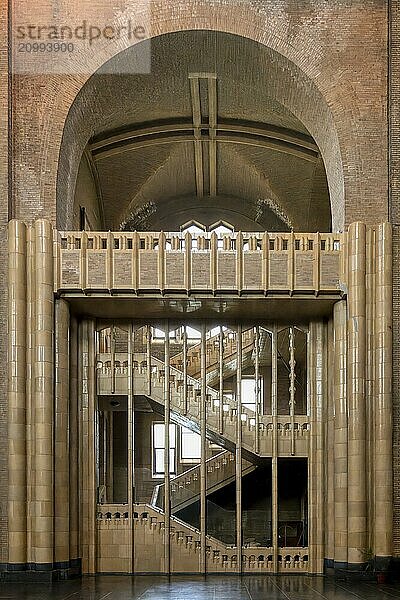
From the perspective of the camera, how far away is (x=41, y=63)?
2317 centimetres

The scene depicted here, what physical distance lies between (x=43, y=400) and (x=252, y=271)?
5.48m

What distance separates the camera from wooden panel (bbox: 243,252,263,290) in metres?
22.3

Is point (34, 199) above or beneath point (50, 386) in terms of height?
above

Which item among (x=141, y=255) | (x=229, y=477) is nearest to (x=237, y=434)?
(x=229, y=477)

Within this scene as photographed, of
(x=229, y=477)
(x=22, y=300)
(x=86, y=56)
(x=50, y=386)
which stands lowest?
(x=229, y=477)

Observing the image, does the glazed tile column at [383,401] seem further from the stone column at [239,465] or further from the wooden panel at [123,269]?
the wooden panel at [123,269]

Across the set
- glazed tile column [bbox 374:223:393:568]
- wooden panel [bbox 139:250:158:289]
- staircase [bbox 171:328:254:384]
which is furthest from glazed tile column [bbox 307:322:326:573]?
wooden panel [bbox 139:250:158:289]

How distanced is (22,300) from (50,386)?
6.70 feet

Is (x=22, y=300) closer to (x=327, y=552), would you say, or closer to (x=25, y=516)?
(x=25, y=516)

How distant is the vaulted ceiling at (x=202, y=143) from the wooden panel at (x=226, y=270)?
16.4ft

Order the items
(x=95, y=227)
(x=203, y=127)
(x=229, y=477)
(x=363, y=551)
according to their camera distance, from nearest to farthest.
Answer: (x=363, y=551)
(x=229, y=477)
(x=203, y=127)
(x=95, y=227)

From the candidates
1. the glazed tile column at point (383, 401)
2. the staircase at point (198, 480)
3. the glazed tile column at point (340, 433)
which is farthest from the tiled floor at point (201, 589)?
the staircase at point (198, 480)

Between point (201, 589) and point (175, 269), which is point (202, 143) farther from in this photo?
point (201, 589)

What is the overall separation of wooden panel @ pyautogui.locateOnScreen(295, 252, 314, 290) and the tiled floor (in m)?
6.48
